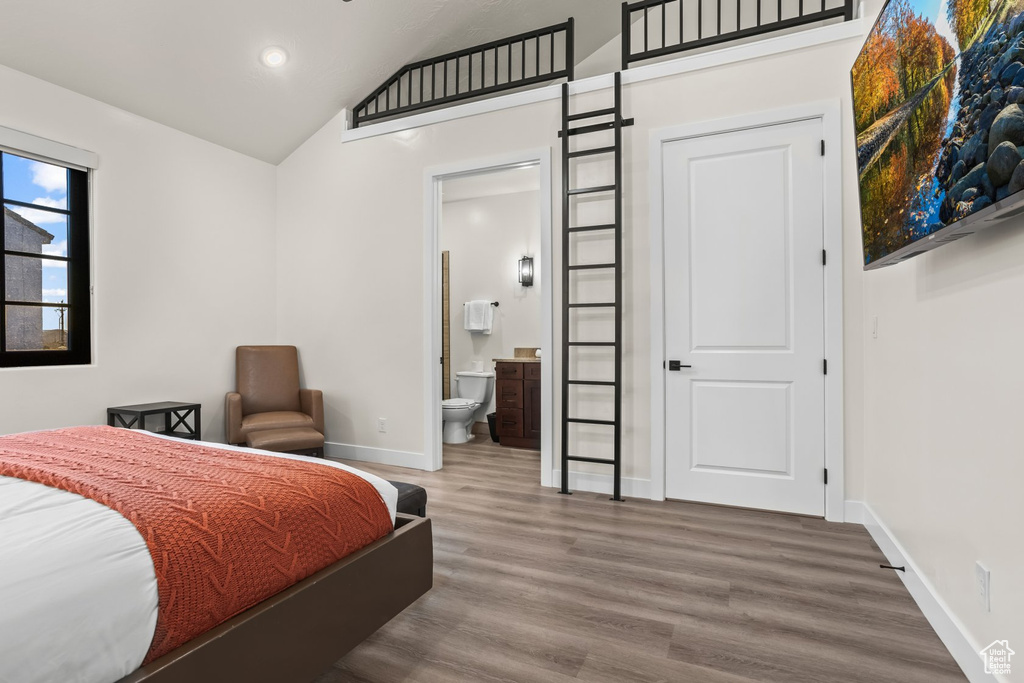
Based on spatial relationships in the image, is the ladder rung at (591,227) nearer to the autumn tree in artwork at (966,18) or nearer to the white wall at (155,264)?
the autumn tree in artwork at (966,18)

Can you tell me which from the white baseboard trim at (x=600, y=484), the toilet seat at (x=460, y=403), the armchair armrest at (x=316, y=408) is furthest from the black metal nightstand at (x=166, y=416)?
the white baseboard trim at (x=600, y=484)

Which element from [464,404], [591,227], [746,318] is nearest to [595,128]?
[591,227]

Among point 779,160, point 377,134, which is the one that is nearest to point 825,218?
point 779,160

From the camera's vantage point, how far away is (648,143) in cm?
337

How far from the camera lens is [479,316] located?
19.4ft

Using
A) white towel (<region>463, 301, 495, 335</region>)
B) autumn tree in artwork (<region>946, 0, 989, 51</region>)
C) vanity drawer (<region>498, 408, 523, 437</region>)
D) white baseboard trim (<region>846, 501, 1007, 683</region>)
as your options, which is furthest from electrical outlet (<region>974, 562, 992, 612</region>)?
white towel (<region>463, 301, 495, 335</region>)

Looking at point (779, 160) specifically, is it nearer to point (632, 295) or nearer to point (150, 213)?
point (632, 295)

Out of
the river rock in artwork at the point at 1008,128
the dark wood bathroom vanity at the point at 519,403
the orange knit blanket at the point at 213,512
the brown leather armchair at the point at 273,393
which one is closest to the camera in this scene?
the river rock in artwork at the point at 1008,128

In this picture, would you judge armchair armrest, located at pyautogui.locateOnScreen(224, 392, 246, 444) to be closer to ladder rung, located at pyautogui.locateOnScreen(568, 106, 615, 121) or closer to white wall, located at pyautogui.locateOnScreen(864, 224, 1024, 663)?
ladder rung, located at pyautogui.locateOnScreen(568, 106, 615, 121)

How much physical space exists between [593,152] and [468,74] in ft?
4.53

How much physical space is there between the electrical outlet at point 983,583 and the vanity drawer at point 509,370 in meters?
3.79

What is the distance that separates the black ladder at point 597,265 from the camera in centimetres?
332

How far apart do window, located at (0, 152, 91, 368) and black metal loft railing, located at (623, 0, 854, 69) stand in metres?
3.69

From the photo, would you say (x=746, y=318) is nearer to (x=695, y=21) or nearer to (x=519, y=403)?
(x=695, y=21)
